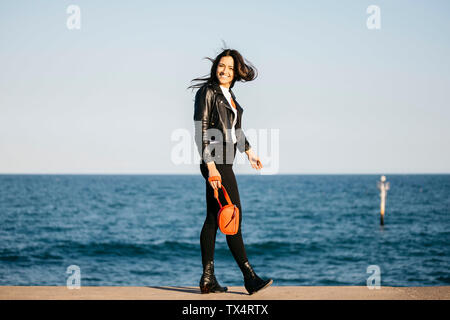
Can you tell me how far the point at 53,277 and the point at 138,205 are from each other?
1422 inches

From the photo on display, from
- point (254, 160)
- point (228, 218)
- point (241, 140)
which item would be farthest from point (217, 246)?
point (228, 218)

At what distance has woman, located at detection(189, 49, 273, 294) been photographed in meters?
3.86

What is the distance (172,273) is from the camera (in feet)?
70.6

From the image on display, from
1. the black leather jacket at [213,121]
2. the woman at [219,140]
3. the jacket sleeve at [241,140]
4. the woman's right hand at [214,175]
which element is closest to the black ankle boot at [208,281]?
the woman at [219,140]

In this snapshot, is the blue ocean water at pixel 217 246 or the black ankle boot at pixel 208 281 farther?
the blue ocean water at pixel 217 246

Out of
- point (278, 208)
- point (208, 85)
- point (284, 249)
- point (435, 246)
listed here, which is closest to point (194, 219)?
point (278, 208)

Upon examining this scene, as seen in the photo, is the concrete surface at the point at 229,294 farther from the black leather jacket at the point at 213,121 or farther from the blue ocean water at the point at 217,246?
the blue ocean water at the point at 217,246

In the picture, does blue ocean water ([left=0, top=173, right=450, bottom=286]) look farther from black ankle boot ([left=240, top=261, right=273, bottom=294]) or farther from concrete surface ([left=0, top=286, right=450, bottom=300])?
black ankle boot ([left=240, top=261, right=273, bottom=294])

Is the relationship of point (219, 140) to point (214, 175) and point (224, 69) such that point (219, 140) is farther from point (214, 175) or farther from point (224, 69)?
point (224, 69)

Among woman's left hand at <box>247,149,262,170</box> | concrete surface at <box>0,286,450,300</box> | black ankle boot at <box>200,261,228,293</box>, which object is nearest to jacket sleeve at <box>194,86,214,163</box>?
woman's left hand at <box>247,149,262,170</box>

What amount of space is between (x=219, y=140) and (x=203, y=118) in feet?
0.73

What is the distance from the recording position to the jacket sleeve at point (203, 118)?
12.4ft

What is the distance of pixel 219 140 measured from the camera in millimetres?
3883
